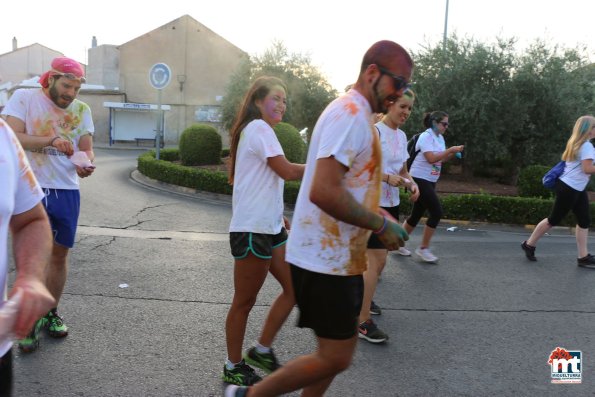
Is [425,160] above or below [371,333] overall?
above

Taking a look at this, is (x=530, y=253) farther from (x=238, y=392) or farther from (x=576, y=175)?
(x=238, y=392)

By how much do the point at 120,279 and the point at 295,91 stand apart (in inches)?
741

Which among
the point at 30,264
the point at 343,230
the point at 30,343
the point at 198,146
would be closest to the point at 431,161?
the point at 343,230

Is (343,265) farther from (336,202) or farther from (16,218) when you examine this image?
(16,218)

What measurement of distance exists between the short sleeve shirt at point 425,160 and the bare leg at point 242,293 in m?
3.62

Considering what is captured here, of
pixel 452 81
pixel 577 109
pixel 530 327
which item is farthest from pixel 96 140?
pixel 530 327

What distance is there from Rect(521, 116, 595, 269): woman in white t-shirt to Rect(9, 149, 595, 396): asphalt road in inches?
18.0

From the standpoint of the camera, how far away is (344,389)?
320cm

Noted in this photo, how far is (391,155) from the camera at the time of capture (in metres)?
4.58

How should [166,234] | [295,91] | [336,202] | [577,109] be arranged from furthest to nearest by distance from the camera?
[295,91] → [577,109] → [166,234] → [336,202]

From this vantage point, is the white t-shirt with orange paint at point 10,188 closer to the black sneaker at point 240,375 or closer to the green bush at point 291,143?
the black sneaker at point 240,375

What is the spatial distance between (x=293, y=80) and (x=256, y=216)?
2118 centimetres

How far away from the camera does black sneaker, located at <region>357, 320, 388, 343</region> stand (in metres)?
3.94

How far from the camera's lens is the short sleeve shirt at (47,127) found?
353cm
